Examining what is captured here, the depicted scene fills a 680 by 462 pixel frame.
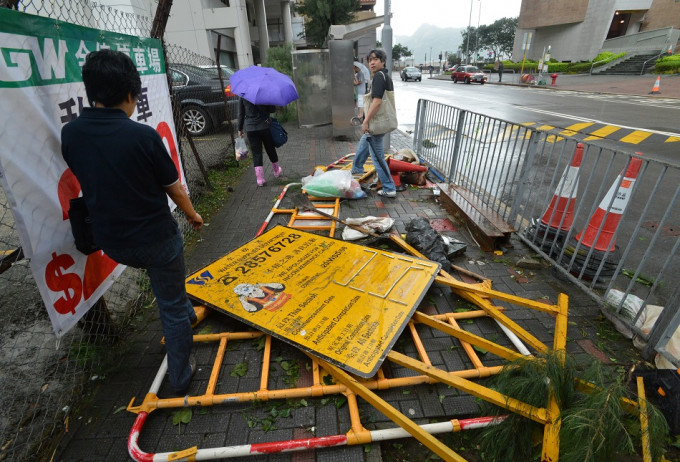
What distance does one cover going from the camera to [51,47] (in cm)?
198

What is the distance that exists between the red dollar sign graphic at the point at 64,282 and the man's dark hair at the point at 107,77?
3.21ft

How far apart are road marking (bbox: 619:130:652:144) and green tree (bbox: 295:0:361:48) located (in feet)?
76.3

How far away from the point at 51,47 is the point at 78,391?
2.16 meters

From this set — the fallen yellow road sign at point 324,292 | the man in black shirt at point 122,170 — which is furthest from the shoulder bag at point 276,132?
the man in black shirt at point 122,170

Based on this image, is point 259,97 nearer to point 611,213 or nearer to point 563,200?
point 563,200

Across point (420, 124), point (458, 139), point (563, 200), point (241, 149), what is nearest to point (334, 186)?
point (458, 139)

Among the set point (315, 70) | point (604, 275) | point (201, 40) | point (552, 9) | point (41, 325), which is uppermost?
point (552, 9)

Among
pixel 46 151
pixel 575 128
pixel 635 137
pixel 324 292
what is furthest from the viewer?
pixel 575 128

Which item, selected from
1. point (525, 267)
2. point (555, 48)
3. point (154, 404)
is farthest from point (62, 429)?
point (555, 48)

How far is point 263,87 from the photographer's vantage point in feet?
16.1

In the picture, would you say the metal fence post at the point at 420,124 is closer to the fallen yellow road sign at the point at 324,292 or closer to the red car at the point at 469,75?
the fallen yellow road sign at the point at 324,292

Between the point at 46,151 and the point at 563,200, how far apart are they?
4277mm

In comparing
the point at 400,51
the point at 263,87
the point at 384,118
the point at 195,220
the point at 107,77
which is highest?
the point at 400,51

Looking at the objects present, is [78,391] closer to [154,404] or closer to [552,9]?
[154,404]
